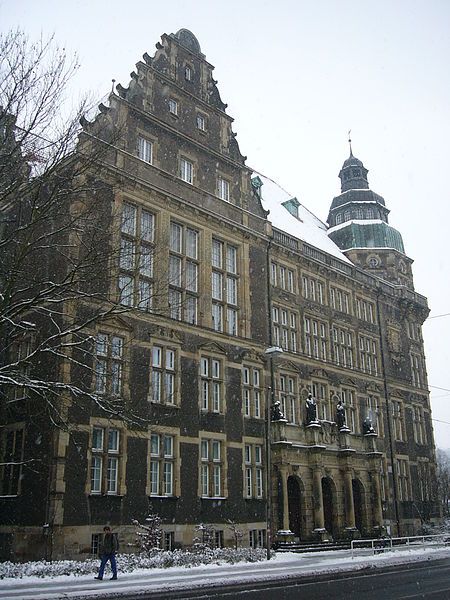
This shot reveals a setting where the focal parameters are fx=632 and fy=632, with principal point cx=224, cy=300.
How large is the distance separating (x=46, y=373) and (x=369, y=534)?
22.7m

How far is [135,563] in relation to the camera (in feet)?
65.0

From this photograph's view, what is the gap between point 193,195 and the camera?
2944cm

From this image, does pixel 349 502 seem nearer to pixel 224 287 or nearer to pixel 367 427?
pixel 367 427

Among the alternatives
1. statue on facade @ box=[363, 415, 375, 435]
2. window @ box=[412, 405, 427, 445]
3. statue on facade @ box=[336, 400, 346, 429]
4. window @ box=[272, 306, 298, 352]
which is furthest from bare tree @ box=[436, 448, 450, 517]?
window @ box=[272, 306, 298, 352]

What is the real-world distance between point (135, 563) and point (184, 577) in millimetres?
3136

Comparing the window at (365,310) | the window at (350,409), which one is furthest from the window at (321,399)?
the window at (365,310)

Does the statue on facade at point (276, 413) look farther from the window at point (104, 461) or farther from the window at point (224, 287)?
the window at point (104, 461)

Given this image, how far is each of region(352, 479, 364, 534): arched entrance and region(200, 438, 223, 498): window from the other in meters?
11.9

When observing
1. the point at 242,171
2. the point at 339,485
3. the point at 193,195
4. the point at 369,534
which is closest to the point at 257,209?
the point at 242,171

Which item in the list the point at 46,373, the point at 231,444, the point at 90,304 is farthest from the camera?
the point at 231,444

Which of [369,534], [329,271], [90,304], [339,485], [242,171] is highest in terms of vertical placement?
[242,171]

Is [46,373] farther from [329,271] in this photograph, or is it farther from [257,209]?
[329,271]

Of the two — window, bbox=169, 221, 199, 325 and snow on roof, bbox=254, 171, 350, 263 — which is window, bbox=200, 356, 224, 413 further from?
snow on roof, bbox=254, 171, 350, 263

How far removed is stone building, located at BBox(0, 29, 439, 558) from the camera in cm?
2219
